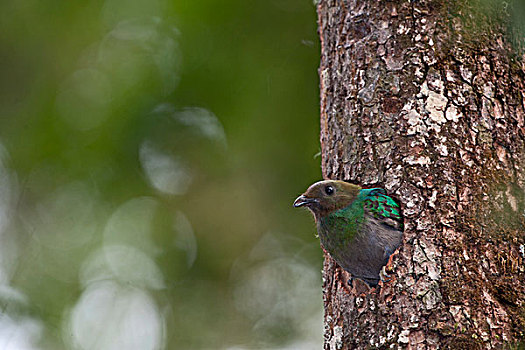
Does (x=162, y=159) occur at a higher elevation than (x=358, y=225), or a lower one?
higher

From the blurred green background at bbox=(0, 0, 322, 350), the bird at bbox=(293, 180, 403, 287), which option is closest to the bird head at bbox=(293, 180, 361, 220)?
the bird at bbox=(293, 180, 403, 287)

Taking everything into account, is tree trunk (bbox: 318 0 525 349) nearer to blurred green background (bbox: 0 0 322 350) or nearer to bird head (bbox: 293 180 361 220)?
bird head (bbox: 293 180 361 220)

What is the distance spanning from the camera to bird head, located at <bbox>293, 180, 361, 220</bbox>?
2.70 m

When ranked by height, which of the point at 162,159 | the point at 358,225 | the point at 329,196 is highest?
the point at 162,159

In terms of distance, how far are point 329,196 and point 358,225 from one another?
0.59ft

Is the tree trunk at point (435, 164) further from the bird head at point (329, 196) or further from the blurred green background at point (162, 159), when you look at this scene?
the blurred green background at point (162, 159)

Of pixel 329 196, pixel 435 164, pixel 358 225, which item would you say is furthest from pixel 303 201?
pixel 435 164

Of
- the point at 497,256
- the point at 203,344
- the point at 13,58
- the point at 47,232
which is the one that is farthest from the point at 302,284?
the point at 497,256

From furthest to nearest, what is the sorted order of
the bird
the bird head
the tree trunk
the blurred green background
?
the blurred green background, the bird head, the bird, the tree trunk

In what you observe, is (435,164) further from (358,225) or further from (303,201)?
(303,201)

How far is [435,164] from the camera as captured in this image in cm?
257

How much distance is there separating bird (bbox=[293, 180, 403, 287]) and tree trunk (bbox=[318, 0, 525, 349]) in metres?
0.06

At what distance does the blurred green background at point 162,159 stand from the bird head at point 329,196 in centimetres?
238

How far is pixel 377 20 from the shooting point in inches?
112
